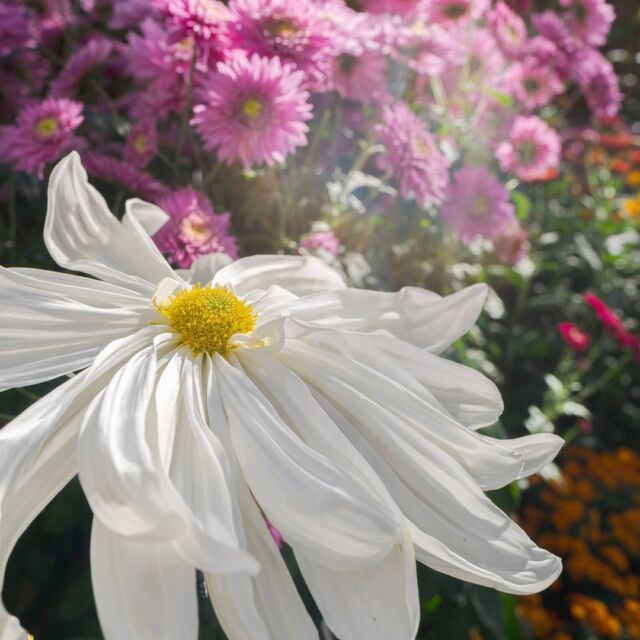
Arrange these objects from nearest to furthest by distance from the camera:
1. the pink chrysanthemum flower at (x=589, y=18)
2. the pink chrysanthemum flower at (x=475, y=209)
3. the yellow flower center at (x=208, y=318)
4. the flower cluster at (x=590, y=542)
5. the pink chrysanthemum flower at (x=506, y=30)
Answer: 1. the yellow flower center at (x=208, y=318)
2. the pink chrysanthemum flower at (x=475, y=209)
3. the pink chrysanthemum flower at (x=506, y=30)
4. the pink chrysanthemum flower at (x=589, y=18)
5. the flower cluster at (x=590, y=542)

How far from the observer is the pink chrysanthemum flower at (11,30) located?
32.7 inches

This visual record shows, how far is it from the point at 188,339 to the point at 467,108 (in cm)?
92

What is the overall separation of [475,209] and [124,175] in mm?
507

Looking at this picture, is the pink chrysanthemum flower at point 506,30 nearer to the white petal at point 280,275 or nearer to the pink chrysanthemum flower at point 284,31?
the pink chrysanthemum flower at point 284,31

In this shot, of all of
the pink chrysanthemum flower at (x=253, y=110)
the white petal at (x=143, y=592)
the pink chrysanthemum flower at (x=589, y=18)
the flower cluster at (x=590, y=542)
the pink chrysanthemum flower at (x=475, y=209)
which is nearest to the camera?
the white petal at (x=143, y=592)

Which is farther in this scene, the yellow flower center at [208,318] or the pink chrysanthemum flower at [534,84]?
the pink chrysanthemum flower at [534,84]

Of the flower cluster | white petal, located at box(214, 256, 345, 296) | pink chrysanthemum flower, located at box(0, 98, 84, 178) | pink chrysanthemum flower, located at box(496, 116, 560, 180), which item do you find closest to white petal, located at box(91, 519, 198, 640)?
white petal, located at box(214, 256, 345, 296)

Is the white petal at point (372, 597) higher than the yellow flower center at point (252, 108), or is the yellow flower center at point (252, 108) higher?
the yellow flower center at point (252, 108)

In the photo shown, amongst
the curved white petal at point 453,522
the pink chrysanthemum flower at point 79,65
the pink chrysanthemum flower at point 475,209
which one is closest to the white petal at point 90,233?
the curved white petal at point 453,522

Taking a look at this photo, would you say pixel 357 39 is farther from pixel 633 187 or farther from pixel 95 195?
pixel 633 187

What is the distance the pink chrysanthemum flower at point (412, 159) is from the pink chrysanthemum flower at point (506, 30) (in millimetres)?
540

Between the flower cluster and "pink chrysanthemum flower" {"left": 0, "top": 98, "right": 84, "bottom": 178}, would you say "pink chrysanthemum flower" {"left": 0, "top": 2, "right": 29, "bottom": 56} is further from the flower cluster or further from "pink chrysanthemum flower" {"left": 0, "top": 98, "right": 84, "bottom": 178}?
the flower cluster

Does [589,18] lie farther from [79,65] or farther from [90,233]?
[90,233]

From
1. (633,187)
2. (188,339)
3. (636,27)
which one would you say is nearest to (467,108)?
(188,339)
